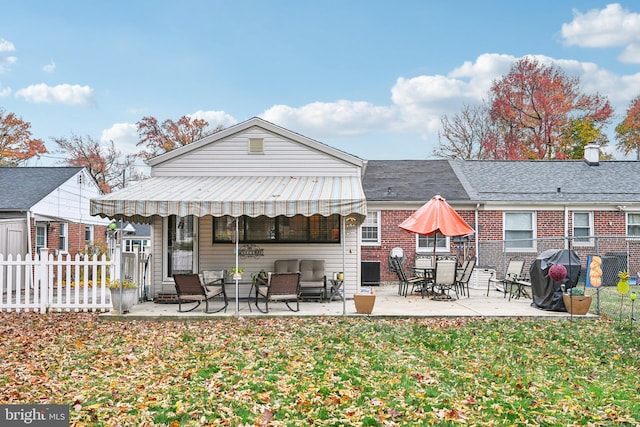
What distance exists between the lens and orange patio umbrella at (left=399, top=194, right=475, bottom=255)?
14539 mm

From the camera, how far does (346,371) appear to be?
6680 mm

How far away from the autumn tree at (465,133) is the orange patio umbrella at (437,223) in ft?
82.1

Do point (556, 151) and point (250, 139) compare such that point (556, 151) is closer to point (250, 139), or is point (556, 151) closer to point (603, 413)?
point (250, 139)

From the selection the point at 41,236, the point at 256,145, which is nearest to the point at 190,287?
the point at 256,145

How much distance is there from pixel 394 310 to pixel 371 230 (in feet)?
30.1

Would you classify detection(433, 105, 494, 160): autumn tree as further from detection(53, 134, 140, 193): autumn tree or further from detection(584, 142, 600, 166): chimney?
detection(53, 134, 140, 193): autumn tree

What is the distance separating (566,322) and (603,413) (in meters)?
5.99

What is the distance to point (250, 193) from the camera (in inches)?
480

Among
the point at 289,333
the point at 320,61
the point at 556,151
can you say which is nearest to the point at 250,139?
the point at 289,333

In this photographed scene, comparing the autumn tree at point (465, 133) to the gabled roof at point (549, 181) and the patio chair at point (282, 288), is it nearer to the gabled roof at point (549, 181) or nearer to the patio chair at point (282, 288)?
the gabled roof at point (549, 181)

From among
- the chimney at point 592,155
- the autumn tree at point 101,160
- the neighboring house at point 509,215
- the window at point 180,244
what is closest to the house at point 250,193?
the window at point 180,244

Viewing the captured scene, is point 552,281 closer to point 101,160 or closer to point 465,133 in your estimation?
point 465,133

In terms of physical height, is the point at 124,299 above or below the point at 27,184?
below

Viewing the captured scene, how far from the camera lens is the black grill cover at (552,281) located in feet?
38.9
